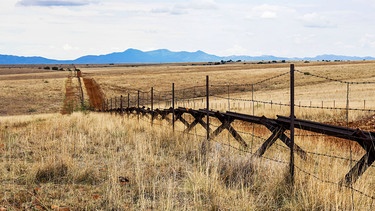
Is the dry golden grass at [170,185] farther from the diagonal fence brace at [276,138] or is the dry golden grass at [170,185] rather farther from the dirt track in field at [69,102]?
the dirt track in field at [69,102]

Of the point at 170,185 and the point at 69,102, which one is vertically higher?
the point at 170,185

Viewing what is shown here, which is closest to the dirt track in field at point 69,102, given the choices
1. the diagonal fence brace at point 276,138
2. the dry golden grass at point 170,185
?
the dry golden grass at point 170,185

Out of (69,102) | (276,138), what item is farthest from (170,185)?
(69,102)

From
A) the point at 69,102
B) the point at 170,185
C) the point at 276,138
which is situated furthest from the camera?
the point at 69,102

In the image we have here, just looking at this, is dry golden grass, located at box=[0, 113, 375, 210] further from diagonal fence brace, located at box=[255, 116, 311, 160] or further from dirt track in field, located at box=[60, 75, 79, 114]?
dirt track in field, located at box=[60, 75, 79, 114]

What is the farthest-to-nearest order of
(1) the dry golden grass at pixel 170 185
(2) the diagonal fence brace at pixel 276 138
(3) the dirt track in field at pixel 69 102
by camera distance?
(3) the dirt track in field at pixel 69 102
(2) the diagonal fence brace at pixel 276 138
(1) the dry golden grass at pixel 170 185

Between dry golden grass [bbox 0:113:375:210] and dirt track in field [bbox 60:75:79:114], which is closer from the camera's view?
dry golden grass [bbox 0:113:375:210]

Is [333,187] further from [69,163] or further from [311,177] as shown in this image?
[69,163]

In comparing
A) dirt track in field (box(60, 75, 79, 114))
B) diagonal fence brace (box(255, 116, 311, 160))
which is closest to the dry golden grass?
diagonal fence brace (box(255, 116, 311, 160))

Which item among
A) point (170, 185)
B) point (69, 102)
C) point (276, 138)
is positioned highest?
point (276, 138)

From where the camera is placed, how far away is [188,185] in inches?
278

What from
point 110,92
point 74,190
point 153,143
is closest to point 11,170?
point 74,190

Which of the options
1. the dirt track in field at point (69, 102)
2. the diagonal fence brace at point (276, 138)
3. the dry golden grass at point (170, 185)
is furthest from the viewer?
the dirt track in field at point (69, 102)

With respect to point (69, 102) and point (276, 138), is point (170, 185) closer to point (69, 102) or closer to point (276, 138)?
point (276, 138)
